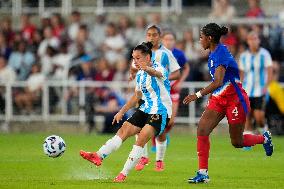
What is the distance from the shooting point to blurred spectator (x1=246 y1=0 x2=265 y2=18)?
26895 millimetres

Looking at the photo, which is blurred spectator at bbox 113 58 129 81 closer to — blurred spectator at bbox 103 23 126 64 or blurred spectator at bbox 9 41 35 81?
blurred spectator at bbox 103 23 126 64

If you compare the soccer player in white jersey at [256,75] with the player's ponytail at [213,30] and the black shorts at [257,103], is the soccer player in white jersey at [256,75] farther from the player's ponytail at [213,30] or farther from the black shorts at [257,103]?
the player's ponytail at [213,30]

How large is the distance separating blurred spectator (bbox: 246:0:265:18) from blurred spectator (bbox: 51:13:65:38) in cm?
577

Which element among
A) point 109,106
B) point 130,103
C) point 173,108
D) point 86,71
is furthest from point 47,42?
point 130,103

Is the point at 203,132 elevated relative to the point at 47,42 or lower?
lower

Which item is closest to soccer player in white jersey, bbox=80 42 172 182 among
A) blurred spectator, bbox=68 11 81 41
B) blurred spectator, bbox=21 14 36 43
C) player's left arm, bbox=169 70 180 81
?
player's left arm, bbox=169 70 180 81

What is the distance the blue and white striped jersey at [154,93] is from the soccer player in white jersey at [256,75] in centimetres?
700

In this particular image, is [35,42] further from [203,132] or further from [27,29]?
[203,132]

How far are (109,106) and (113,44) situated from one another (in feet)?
8.88

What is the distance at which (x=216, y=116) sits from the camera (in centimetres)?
1395

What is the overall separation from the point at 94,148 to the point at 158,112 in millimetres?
6460

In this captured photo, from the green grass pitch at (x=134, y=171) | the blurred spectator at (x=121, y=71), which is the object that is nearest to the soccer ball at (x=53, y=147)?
the green grass pitch at (x=134, y=171)

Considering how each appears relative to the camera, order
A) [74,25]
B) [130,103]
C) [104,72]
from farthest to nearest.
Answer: [74,25], [104,72], [130,103]

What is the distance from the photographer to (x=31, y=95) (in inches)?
1073
